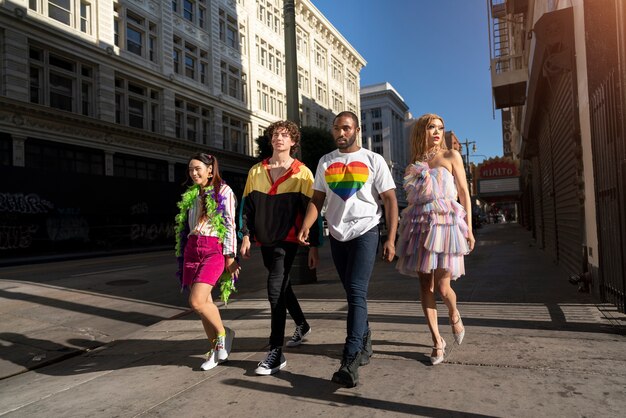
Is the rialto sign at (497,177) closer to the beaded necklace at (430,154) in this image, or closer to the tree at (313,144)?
the tree at (313,144)

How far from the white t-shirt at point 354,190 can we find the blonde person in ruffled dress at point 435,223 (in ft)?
1.12

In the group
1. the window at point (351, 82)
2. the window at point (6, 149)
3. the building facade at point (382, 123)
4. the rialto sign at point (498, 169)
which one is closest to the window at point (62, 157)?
the window at point (6, 149)

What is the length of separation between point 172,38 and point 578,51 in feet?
95.5

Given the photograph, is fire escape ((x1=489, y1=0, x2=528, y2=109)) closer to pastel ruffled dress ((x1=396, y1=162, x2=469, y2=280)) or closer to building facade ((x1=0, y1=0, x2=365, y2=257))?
pastel ruffled dress ((x1=396, y1=162, x2=469, y2=280))

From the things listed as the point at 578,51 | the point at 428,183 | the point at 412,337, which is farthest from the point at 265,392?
the point at 578,51

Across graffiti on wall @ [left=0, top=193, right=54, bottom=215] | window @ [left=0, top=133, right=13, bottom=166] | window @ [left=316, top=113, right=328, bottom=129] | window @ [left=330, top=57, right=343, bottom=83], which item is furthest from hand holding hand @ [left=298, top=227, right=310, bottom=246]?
window @ [left=330, top=57, right=343, bottom=83]

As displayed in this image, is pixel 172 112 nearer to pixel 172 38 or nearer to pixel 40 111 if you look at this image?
pixel 172 38

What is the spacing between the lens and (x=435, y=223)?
3428 mm

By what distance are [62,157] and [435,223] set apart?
77.4 feet

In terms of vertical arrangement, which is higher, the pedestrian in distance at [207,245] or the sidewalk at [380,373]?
the pedestrian in distance at [207,245]

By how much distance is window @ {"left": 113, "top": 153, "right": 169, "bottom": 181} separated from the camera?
2612 cm

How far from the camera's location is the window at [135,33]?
26438 millimetres

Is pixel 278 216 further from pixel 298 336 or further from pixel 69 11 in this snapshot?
pixel 69 11

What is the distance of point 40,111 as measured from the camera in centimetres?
2120
